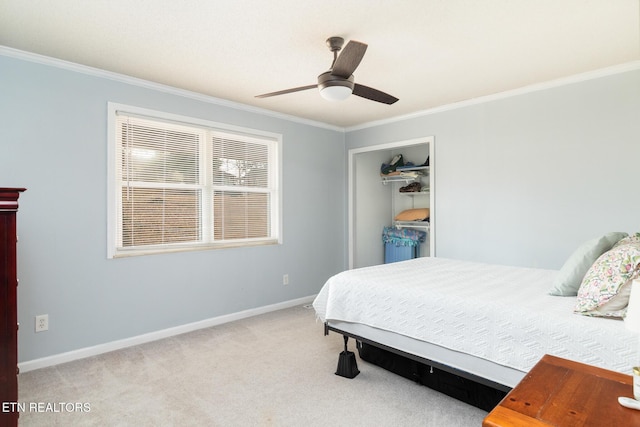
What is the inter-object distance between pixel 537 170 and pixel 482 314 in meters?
2.17

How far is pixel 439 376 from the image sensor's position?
2340 mm

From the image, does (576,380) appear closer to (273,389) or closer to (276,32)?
(273,389)

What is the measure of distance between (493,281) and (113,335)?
10.5 feet

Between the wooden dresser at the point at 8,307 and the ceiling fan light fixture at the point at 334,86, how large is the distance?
67.7 inches

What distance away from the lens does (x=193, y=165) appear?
371cm

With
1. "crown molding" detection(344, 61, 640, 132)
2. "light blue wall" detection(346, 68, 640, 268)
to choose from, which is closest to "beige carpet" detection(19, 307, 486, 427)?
"light blue wall" detection(346, 68, 640, 268)

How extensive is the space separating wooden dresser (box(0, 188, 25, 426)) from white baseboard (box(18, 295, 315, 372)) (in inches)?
55.1

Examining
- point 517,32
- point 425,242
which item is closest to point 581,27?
point 517,32

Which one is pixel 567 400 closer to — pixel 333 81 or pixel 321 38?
pixel 333 81

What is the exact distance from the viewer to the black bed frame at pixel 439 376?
2039mm

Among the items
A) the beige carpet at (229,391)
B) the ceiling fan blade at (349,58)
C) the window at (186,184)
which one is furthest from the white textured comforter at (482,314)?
the window at (186,184)

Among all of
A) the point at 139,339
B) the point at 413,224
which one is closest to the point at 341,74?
the point at 139,339

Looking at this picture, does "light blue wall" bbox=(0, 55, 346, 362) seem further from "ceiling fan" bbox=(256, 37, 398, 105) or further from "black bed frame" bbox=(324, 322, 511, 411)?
"ceiling fan" bbox=(256, 37, 398, 105)

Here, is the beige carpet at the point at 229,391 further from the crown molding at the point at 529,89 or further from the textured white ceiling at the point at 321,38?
the crown molding at the point at 529,89
